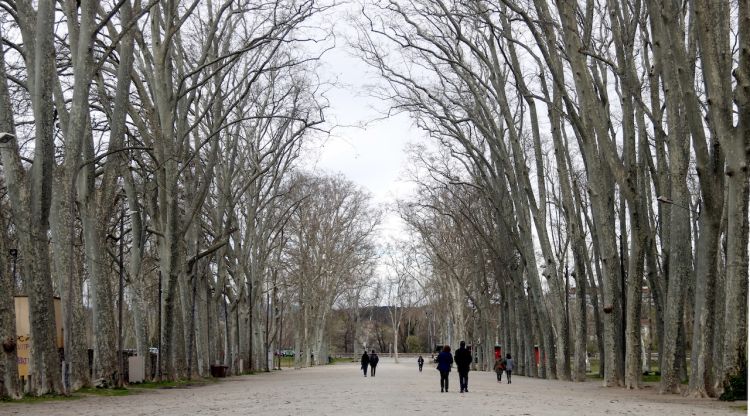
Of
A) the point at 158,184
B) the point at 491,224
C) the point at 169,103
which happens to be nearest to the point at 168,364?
the point at 158,184

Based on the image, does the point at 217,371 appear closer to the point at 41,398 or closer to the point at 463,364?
the point at 463,364

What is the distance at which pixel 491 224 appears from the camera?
143ft

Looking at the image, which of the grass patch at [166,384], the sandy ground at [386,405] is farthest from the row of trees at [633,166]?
the grass patch at [166,384]

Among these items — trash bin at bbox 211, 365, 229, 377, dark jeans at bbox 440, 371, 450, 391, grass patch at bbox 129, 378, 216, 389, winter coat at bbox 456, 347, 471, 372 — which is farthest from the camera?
trash bin at bbox 211, 365, 229, 377

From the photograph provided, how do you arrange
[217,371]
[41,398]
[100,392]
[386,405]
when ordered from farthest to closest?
[217,371], [100,392], [41,398], [386,405]

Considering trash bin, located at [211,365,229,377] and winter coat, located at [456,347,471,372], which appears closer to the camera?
winter coat, located at [456,347,471,372]

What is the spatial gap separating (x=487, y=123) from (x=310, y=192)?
65.0 feet

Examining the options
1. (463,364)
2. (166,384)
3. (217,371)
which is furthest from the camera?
(217,371)

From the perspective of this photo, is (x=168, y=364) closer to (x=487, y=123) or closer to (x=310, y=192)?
(x=487, y=123)

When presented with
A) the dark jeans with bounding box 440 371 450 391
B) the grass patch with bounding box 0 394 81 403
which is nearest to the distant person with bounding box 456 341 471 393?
the dark jeans with bounding box 440 371 450 391

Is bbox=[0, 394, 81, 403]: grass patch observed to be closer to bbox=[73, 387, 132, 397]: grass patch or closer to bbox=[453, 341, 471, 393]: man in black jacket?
bbox=[73, 387, 132, 397]: grass patch

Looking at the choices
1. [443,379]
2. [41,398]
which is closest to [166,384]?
[41,398]

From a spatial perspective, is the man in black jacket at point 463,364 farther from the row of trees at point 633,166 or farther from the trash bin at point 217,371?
the trash bin at point 217,371

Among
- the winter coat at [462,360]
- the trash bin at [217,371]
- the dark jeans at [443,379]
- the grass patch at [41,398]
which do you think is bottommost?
the trash bin at [217,371]
